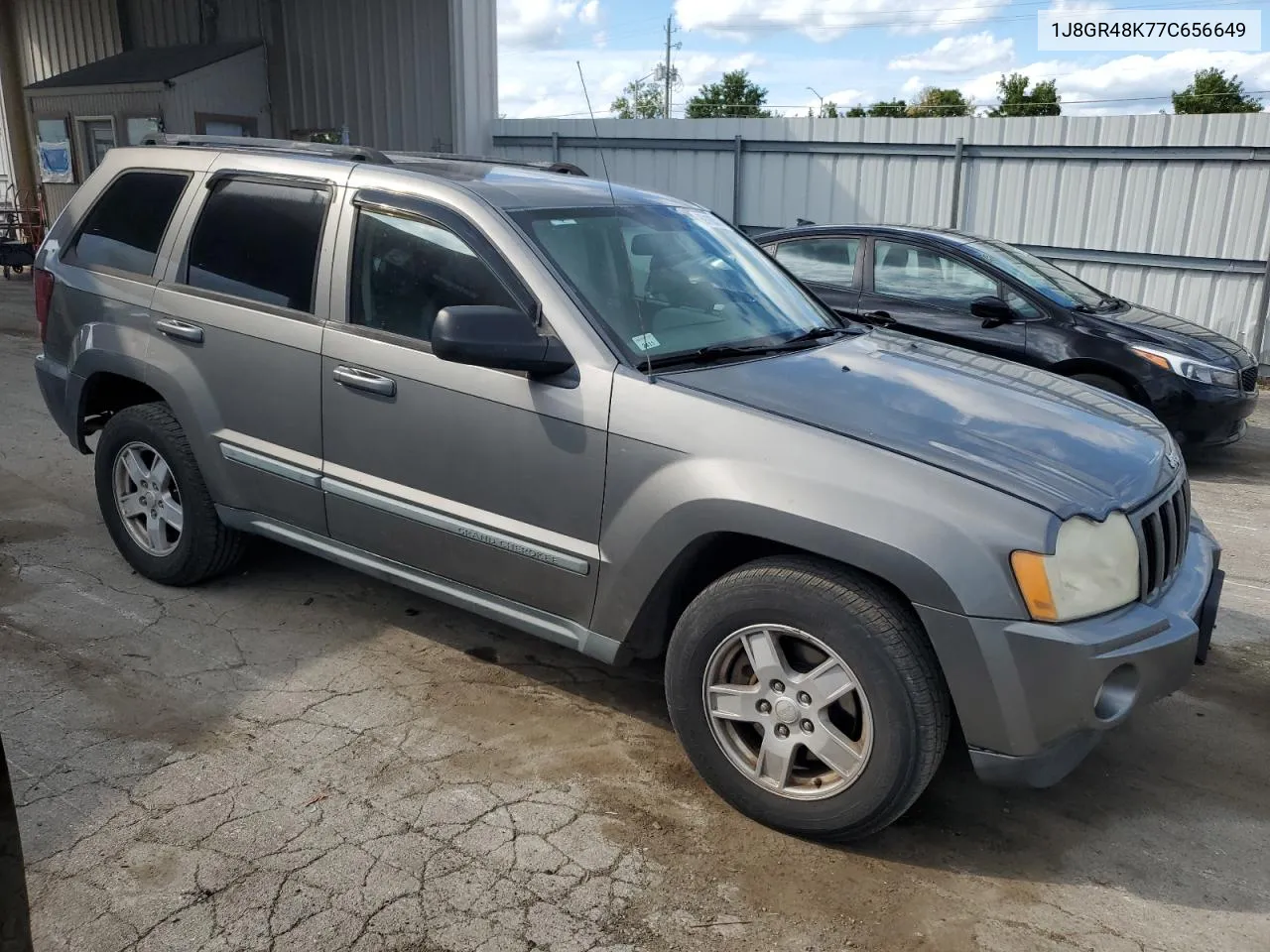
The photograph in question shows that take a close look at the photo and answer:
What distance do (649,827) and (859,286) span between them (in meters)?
5.46

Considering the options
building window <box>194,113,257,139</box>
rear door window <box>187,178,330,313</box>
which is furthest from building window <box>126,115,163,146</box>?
rear door window <box>187,178,330,313</box>

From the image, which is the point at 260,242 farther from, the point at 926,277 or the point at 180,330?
the point at 926,277

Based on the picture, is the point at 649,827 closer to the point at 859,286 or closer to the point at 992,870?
the point at 992,870

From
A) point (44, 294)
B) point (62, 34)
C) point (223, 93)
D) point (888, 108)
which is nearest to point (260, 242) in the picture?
point (44, 294)

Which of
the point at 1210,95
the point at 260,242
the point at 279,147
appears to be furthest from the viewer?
the point at 1210,95

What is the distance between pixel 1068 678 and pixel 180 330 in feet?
11.4

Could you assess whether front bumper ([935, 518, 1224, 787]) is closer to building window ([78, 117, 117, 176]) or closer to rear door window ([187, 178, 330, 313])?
rear door window ([187, 178, 330, 313])

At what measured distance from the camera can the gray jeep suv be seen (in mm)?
2711

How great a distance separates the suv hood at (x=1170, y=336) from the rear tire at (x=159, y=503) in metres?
5.73

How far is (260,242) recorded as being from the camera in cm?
406

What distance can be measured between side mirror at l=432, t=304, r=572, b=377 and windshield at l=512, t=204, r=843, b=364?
0.86ft

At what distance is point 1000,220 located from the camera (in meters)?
11.6

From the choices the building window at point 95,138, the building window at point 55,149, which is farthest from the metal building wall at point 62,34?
the building window at point 95,138

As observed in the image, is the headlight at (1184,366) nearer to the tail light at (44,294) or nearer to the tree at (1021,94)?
the tail light at (44,294)
